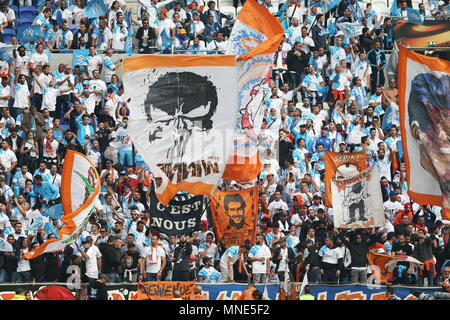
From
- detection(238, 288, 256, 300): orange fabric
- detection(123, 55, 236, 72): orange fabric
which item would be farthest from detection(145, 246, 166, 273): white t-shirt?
detection(123, 55, 236, 72): orange fabric

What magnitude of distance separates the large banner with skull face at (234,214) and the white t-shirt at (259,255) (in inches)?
45.0

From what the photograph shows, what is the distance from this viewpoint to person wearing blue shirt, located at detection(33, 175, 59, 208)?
18.9 metres

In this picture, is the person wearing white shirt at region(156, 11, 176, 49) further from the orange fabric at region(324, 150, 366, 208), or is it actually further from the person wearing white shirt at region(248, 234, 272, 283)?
the person wearing white shirt at region(248, 234, 272, 283)

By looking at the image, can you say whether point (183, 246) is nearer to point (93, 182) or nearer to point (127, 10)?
point (93, 182)

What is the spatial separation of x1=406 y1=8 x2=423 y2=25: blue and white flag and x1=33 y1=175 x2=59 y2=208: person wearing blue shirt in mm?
10137

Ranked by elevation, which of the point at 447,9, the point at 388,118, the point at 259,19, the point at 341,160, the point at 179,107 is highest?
the point at 447,9

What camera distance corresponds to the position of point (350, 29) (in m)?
23.2

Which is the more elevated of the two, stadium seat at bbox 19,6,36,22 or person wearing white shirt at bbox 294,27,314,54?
stadium seat at bbox 19,6,36,22

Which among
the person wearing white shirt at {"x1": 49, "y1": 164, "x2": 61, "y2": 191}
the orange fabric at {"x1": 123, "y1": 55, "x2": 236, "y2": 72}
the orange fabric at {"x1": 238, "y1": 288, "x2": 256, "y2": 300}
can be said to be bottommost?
the orange fabric at {"x1": 238, "y1": 288, "x2": 256, "y2": 300}

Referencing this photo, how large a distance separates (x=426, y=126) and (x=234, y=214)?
368 cm

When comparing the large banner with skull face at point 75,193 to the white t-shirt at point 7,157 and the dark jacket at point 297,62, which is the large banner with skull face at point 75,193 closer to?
the white t-shirt at point 7,157

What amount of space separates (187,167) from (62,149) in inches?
272

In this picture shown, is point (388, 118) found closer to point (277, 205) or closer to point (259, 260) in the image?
point (277, 205)

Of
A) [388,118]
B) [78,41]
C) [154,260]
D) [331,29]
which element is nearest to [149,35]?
[78,41]
